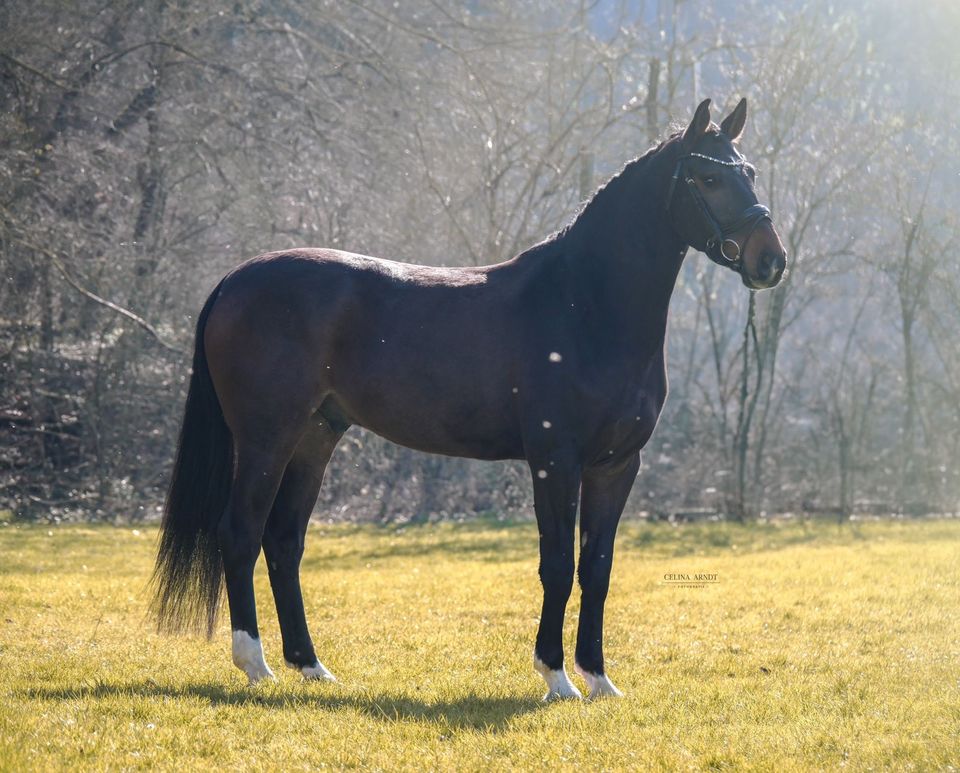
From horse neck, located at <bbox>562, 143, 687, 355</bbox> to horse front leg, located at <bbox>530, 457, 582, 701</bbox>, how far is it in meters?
0.84

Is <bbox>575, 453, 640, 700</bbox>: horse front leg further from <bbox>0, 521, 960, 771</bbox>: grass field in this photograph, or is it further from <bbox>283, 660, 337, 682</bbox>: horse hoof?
<bbox>283, 660, 337, 682</bbox>: horse hoof

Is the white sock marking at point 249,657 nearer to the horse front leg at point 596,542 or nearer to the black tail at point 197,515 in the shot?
the black tail at point 197,515

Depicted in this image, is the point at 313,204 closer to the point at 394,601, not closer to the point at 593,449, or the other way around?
the point at 394,601

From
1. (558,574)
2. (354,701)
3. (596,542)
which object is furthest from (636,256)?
(354,701)

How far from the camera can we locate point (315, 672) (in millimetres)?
6195

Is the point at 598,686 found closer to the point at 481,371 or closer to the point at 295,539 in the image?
the point at 481,371

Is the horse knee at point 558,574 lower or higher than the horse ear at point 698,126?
lower

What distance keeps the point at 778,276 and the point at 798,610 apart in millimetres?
4181

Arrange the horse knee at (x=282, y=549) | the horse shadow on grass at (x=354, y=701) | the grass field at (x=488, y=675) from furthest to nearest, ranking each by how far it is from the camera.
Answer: the horse knee at (x=282, y=549), the horse shadow on grass at (x=354, y=701), the grass field at (x=488, y=675)

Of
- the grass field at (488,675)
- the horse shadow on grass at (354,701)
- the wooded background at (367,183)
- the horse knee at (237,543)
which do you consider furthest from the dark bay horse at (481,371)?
the wooded background at (367,183)

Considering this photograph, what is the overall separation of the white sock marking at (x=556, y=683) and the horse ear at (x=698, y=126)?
116 inches

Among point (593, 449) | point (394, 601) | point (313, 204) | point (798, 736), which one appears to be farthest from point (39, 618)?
point (313, 204)

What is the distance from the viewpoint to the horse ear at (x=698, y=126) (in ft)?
19.0

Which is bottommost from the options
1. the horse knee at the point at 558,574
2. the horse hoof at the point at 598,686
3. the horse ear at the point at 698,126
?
the horse hoof at the point at 598,686
